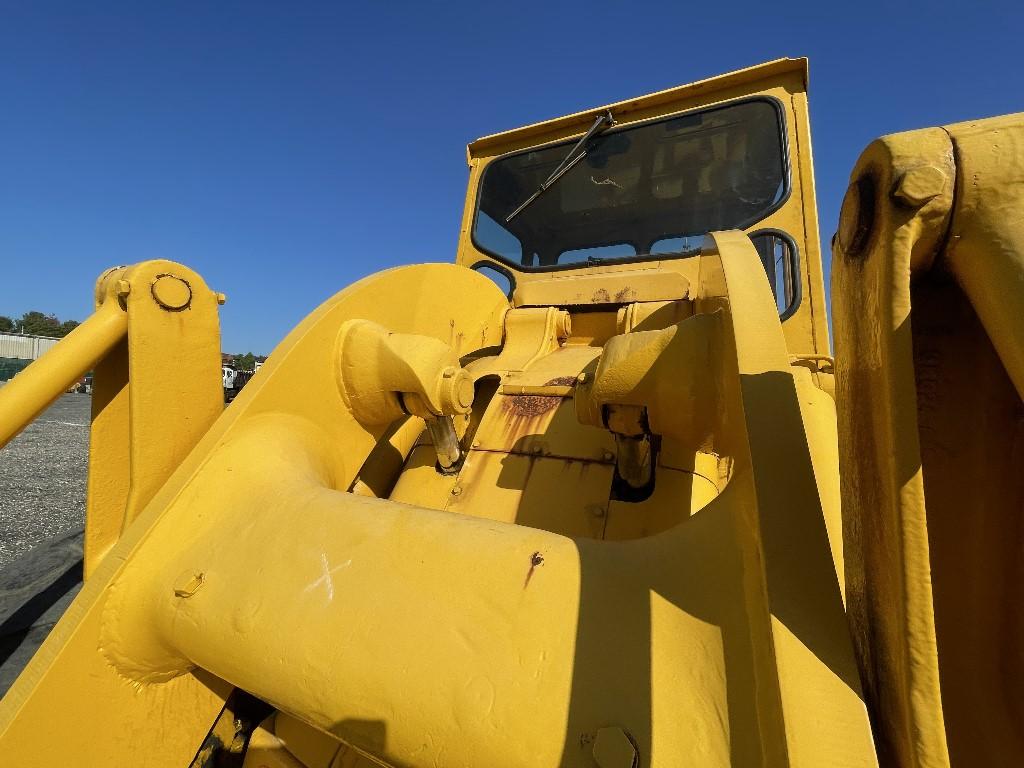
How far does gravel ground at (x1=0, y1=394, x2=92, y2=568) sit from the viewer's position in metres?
4.24

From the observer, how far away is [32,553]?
3537 mm

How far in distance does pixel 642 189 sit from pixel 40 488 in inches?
273

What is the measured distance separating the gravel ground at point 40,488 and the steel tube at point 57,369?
1.43 m

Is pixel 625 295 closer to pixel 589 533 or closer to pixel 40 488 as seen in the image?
pixel 589 533

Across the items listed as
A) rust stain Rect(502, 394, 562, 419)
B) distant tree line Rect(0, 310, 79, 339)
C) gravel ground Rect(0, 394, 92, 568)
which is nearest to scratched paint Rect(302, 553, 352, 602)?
rust stain Rect(502, 394, 562, 419)

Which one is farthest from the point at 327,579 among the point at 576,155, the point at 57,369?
the point at 576,155

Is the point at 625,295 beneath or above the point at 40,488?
above

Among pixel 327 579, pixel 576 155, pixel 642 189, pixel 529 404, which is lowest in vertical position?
pixel 327 579

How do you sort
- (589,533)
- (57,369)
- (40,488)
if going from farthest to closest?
(40,488), (589,533), (57,369)

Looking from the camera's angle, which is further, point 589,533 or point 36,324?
point 36,324

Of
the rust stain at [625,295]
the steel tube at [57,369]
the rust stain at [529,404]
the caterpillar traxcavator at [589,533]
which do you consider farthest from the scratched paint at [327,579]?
the rust stain at [625,295]

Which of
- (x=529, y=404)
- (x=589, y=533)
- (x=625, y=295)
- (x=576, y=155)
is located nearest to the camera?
(x=589, y=533)

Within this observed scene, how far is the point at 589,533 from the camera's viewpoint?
1460 mm

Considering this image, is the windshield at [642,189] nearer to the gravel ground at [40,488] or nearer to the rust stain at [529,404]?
the rust stain at [529,404]
